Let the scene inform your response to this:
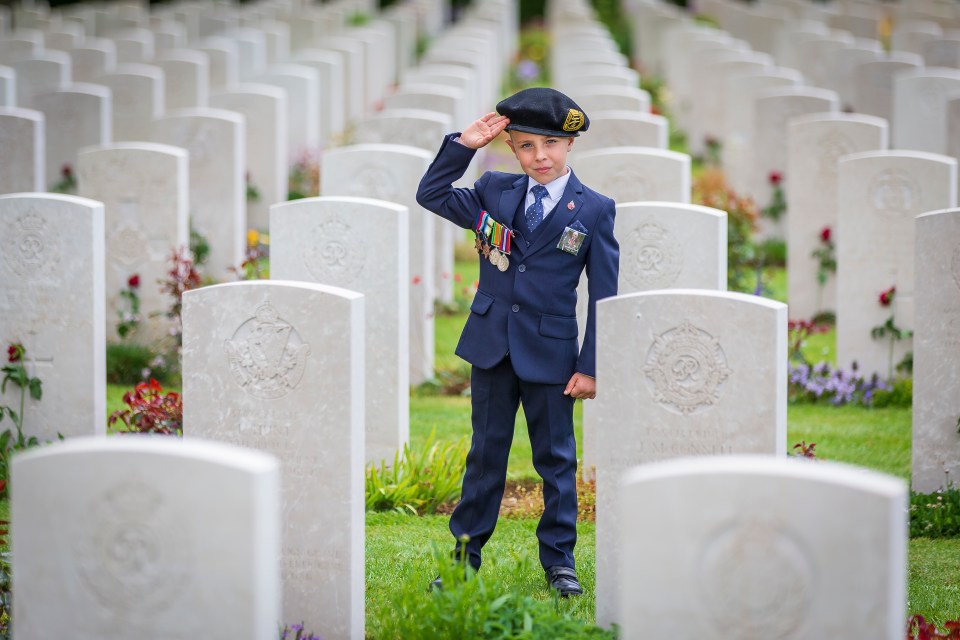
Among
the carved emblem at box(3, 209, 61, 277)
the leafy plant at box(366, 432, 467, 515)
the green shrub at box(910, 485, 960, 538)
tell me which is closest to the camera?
the green shrub at box(910, 485, 960, 538)

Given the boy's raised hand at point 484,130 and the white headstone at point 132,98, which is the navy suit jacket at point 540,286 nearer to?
the boy's raised hand at point 484,130

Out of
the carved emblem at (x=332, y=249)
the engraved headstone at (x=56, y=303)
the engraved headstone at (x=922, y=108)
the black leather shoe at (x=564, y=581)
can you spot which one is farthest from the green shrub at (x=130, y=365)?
the engraved headstone at (x=922, y=108)

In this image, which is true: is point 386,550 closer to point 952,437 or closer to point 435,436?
point 435,436

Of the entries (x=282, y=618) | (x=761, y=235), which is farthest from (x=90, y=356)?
(x=761, y=235)

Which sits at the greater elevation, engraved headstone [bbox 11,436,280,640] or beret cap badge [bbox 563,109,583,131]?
beret cap badge [bbox 563,109,583,131]

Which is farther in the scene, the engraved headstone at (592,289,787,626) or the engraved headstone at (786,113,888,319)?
the engraved headstone at (786,113,888,319)

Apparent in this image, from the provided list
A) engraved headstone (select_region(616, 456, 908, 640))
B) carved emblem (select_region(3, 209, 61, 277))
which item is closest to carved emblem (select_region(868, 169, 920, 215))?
carved emblem (select_region(3, 209, 61, 277))

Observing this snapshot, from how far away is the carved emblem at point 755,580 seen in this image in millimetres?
3152

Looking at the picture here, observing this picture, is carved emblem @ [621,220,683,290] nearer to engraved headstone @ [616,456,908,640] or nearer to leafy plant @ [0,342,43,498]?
leafy plant @ [0,342,43,498]

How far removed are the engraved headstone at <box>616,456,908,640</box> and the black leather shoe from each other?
1457 mm

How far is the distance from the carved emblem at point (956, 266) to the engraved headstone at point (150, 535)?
335 centimetres

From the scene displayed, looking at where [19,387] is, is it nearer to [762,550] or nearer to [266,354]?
[266,354]

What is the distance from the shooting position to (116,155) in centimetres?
786

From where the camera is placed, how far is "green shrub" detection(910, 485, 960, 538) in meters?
5.54
